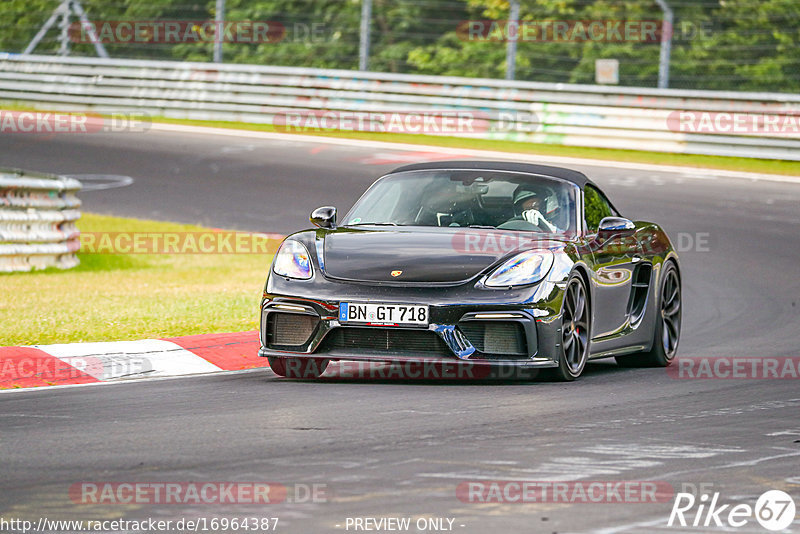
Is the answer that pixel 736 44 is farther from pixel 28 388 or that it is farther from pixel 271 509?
pixel 271 509

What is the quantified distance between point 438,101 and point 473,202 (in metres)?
17.5

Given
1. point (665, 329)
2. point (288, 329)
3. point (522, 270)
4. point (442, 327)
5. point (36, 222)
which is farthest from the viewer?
point (36, 222)

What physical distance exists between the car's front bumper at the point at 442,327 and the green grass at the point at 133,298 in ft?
7.53

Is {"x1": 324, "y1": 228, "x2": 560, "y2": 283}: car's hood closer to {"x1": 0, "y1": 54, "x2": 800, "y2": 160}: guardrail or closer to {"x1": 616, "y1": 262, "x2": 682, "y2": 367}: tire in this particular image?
{"x1": 616, "y1": 262, "x2": 682, "y2": 367}: tire

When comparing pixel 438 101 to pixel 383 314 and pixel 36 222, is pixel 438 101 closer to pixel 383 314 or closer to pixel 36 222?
pixel 36 222

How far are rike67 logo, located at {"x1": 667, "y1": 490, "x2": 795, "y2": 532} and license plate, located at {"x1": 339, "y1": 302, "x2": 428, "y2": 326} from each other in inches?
117

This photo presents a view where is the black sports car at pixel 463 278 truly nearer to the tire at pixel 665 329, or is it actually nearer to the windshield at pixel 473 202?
the windshield at pixel 473 202

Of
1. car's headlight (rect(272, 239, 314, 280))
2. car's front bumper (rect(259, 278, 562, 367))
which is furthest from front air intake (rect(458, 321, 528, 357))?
car's headlight (rect(272, 239, 314, 280))

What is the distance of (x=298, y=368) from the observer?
9031 millimetres

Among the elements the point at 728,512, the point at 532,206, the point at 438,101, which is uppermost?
the point at 438,101

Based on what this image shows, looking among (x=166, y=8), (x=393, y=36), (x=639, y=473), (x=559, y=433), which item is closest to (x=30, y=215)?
(x=559, y=433)

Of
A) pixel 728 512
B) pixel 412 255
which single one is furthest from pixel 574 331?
pixel 728 512

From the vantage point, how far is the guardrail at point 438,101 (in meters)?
24.0

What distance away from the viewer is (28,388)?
8.34m
